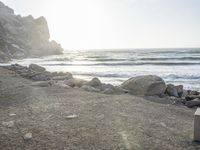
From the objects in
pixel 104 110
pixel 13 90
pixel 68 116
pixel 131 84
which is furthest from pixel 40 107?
pixel 131 84

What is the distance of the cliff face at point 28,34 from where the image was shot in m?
76.2

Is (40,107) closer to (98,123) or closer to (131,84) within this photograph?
(98,123)

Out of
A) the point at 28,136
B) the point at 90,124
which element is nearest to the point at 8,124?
the point at 28,136

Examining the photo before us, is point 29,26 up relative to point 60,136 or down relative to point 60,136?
up

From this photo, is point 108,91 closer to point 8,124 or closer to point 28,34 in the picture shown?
point 8,124

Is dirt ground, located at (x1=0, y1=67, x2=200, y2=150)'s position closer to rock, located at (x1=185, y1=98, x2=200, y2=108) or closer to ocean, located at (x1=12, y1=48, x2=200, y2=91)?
rock, located at (x1=185, y1=98, x2=200, y2=108)

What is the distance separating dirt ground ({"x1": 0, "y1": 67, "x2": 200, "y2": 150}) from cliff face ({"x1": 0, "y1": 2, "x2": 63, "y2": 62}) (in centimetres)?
6140

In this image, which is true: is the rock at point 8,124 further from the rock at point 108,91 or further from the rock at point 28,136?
the rock at point 108,91

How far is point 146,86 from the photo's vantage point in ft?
38.9

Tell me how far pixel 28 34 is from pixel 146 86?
8411 centimetres

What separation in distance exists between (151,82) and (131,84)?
40.8 inches

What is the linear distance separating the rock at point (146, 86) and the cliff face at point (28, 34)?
191 feet

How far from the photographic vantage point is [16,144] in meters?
4.83

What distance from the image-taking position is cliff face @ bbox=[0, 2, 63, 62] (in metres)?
76.2
